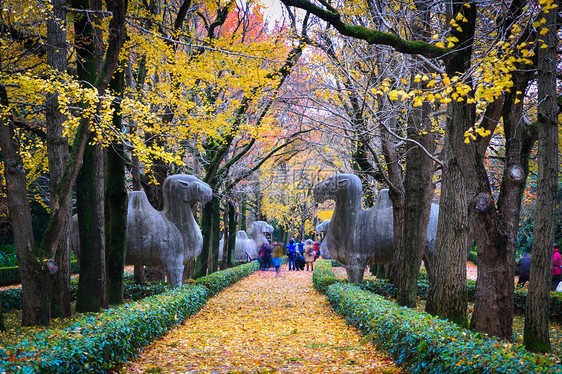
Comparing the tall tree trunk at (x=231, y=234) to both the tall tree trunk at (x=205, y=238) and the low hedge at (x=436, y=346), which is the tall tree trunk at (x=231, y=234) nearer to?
the tall tree trunk at (x=205, y=238)

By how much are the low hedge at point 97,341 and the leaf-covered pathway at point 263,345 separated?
278 millimetres

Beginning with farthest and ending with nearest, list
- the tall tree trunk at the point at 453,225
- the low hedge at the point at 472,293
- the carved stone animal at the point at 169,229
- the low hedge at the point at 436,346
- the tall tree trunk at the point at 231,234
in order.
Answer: the tall tree trunk at the point at 231,234 → the carved stone animal at the point at 169,229 → the low hedge at the point at 472,293 → the tall tree trunk at the point at 453,225 → the low hedge at the point at 436,346

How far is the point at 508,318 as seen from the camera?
6.55 meters

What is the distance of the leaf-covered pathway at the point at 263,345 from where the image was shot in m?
6.27

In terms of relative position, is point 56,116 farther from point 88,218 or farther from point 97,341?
point 97,341

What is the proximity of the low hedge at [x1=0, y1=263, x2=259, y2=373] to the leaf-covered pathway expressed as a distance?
10.9 inches

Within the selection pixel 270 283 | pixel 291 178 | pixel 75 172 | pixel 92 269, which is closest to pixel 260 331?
pixel 92 269

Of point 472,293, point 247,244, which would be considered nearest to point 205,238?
point 472,293

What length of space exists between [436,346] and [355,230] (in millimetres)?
7613

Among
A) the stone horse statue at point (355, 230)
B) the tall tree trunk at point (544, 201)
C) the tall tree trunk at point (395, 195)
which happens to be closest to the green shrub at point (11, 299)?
the stone horse statue at point (355, 230)

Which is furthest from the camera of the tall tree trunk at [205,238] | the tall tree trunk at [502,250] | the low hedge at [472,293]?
the tall tree trunk at [205,238]

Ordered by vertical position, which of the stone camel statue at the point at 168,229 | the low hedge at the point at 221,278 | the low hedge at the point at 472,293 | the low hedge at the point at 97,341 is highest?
the stone camel statue at the point at 168,229

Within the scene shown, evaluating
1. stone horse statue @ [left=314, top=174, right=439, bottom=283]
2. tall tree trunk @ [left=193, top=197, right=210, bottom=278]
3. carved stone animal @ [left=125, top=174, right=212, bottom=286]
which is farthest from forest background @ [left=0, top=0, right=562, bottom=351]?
tall tree trunk @ [left=193, top=197, right=210, bottom=278]

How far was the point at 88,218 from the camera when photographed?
924 cm
